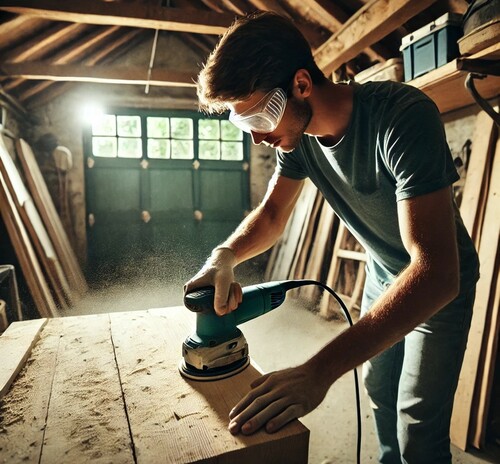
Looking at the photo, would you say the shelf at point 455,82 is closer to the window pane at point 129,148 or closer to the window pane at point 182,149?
the window pane at point 182,149

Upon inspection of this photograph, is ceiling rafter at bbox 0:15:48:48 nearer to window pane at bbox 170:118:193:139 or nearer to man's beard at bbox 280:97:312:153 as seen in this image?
window pane at bbox 170:118:193:139

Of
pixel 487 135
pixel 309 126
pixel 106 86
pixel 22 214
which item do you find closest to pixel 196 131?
pixel 106 86

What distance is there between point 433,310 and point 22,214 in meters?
4.48

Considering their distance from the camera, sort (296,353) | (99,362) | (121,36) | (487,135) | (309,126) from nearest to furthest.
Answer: (99,362)
(309,126)
(487,135)
(296,353)
(121,36)

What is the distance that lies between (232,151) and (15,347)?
5.65m

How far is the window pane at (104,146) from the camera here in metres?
6.03

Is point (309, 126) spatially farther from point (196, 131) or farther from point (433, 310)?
point (196, 131)

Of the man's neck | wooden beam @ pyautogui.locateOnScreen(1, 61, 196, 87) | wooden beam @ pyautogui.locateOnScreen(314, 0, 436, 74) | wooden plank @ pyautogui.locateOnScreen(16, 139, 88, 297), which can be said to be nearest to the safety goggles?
the man's neck

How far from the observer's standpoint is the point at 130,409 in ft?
3.01

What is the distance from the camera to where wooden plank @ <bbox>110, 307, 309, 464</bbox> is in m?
0.77

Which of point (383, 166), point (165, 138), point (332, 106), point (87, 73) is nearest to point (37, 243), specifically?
point (87, 73)

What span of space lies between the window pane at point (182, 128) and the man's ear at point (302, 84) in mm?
5396

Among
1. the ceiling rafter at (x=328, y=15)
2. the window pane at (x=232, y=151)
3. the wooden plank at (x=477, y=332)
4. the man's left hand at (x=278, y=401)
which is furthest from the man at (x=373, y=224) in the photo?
the window pane at (x=232, y=151)

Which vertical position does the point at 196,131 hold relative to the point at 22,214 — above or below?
above
